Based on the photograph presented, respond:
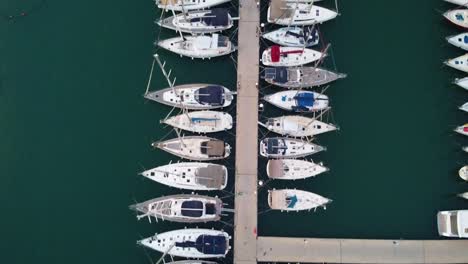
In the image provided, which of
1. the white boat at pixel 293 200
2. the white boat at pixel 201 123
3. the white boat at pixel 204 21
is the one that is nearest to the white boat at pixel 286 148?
the white boat at pixel 293 200

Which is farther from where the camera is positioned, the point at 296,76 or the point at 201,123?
the point at 296,76

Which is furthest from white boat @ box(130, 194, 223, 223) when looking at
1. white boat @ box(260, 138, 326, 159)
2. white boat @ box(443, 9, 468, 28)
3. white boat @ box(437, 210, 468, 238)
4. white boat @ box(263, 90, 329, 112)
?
white boat @ box(443, 9, 468, 28)

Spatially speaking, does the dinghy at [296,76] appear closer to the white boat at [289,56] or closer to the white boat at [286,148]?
the white boat at [289,56]

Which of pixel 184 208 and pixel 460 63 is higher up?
pixel 460 63

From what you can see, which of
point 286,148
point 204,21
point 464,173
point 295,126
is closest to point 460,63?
point 464,173

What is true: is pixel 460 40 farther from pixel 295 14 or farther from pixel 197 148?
pixel 197 148

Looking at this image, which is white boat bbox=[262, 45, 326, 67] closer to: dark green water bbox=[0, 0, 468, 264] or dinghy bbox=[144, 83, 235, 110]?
dark green water bbox=[0, 0, 468, 264]
